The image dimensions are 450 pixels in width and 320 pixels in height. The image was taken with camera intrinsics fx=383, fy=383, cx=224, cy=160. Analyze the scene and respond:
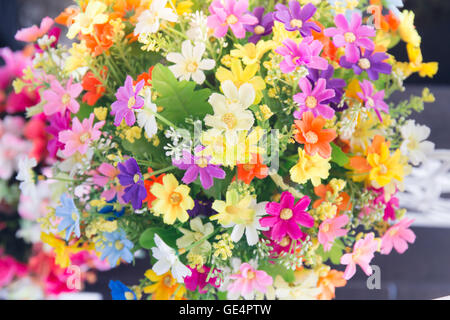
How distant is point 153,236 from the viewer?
1.61 ft

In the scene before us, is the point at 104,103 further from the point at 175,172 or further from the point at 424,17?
the point at 424,17

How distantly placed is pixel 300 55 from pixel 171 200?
22 cm

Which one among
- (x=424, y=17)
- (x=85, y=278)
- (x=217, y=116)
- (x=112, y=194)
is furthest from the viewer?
(x=424, y=17)

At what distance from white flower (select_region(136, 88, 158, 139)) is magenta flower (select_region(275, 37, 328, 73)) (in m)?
0.15

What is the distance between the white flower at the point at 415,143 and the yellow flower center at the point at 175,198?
313 mm

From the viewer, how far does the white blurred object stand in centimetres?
91

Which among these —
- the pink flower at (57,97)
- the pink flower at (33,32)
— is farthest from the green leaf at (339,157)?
the pink flower at (33,32)

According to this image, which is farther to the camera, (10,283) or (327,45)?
(10,283)

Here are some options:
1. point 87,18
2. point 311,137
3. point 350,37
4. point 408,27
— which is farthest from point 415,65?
point 87,18

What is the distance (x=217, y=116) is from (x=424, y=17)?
1777 millimetres

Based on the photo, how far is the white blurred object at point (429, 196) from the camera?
35.8 inches

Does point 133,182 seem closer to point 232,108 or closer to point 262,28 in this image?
point 232,108

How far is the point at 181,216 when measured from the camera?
0.43 metres
